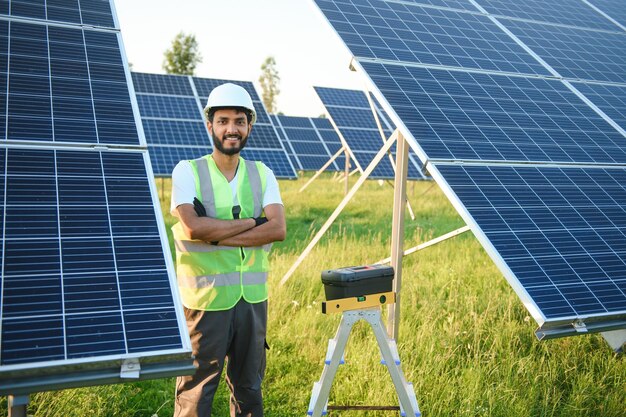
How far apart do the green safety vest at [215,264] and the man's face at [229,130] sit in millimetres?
175

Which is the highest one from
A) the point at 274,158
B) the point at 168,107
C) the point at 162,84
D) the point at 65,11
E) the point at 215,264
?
the point at 162,84

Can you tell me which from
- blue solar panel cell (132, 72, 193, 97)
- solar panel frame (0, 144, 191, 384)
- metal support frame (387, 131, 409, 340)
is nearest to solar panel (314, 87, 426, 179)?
blue solar panel cell (132, 72, 193, 97)

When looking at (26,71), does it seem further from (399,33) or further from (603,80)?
(603,80)

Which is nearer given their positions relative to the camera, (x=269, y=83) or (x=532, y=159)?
(x=532, y=159)

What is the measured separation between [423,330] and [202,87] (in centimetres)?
1307

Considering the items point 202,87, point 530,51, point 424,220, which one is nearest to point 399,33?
point 530,51

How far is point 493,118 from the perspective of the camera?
6.11m

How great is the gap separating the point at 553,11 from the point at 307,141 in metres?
15.4

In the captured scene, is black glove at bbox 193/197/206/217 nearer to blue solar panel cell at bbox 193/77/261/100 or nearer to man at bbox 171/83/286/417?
man at bbox 171/83/286/417

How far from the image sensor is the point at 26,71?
4.52m

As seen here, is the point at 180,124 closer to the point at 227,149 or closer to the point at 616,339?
the point at 227,149

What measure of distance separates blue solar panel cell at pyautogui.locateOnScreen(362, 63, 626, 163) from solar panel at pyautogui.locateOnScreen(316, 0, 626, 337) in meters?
0.02

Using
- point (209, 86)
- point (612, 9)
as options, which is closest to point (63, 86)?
point (612, 9)

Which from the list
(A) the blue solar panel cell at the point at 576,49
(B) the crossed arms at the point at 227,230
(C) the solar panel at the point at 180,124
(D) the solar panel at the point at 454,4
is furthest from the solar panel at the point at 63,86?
(C) the solar panel at the point at 180,124
